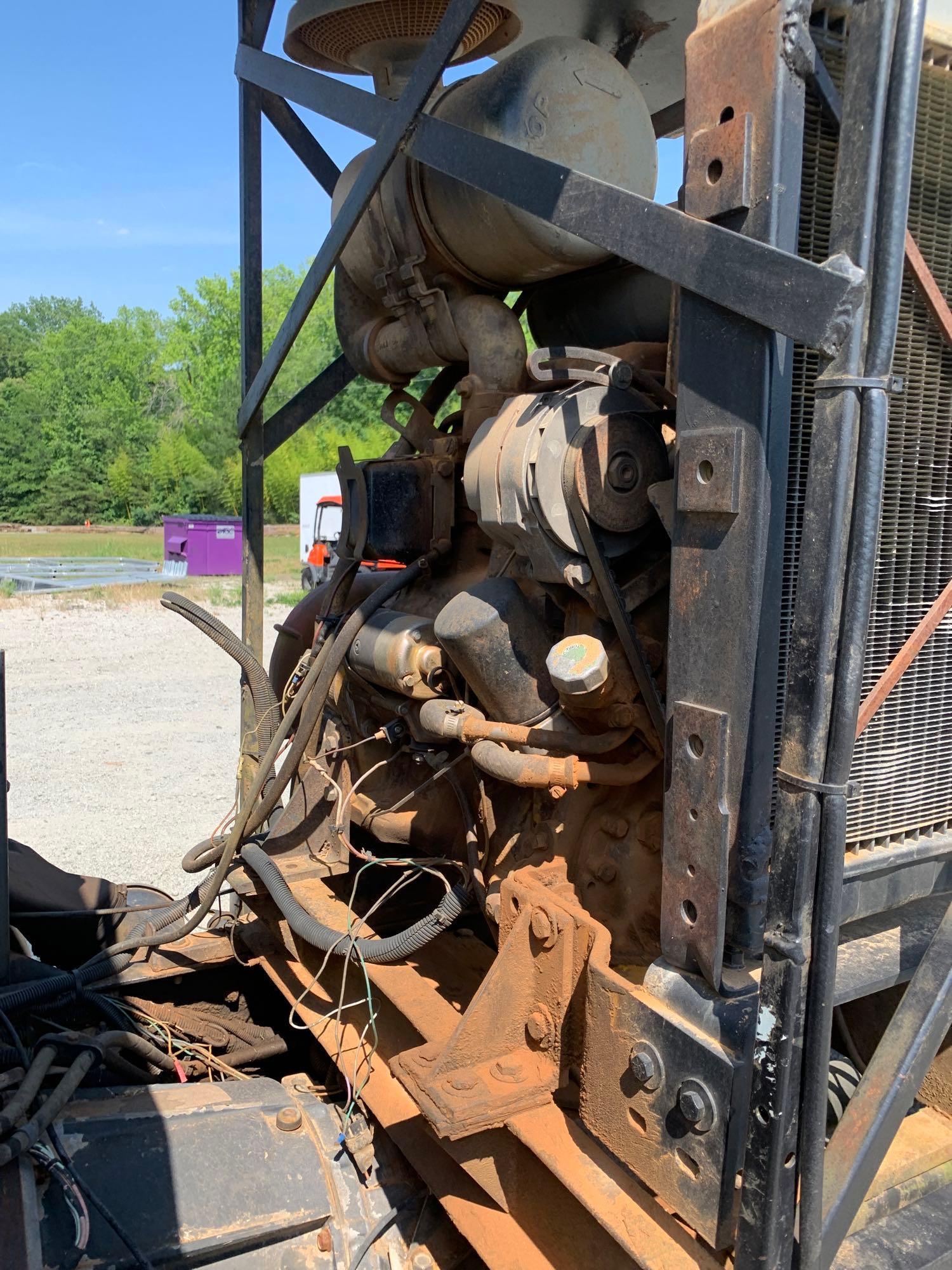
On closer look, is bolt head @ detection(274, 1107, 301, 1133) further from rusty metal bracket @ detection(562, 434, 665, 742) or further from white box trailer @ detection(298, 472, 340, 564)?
white box trailer @ detection(298, 472, 340, 564)

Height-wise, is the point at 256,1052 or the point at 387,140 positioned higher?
the point at 387,140

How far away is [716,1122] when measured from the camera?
62.6 inches

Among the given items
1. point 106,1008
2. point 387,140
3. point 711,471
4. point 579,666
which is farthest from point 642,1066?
point 387,140

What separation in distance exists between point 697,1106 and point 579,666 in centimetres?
80

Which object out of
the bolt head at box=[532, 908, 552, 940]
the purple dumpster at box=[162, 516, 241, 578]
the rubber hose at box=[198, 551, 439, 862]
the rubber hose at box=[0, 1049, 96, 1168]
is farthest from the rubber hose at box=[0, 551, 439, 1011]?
the purple dumpster at box=[162, 516, 241, 578]

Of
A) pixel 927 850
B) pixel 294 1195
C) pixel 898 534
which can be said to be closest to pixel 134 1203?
pixel 294 1195

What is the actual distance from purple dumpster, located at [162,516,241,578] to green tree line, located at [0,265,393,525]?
11.9m

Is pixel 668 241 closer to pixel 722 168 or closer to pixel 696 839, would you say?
pixel 722 168

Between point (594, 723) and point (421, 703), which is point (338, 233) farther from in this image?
point (594, 723)

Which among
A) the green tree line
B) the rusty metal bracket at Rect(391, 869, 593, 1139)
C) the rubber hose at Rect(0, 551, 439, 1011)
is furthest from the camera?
the green tree line

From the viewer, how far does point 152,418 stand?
55875mm

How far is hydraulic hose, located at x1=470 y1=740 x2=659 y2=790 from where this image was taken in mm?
2086

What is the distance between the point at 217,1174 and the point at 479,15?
346 cm

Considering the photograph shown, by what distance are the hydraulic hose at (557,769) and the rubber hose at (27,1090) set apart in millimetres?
1247
